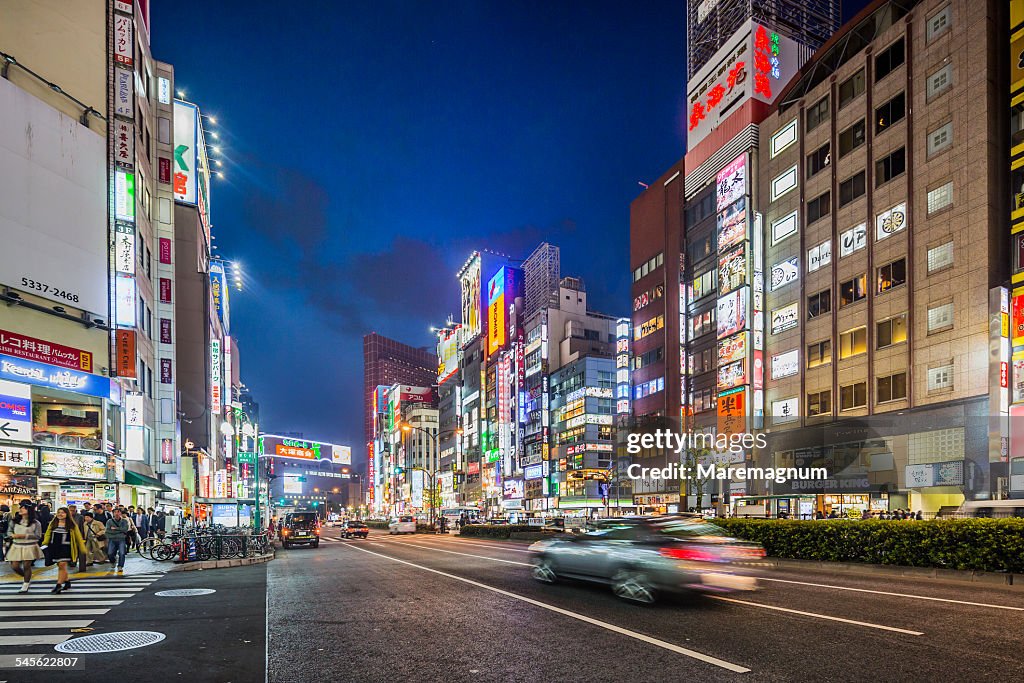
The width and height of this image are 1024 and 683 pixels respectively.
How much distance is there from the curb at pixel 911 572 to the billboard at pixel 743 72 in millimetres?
49307

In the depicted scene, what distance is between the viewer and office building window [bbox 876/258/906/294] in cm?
4225

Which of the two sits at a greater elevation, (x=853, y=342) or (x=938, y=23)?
(x=938, y=23)

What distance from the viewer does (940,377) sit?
1531 inches

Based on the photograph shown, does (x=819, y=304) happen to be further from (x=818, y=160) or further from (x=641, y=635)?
(x=641, y=635)

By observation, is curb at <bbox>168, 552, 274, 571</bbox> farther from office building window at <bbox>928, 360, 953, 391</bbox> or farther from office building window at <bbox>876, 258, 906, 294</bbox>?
office building window at <bbox>876, 258, 906, 294</bbox>

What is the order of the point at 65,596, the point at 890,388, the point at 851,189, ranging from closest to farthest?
the point at 65,596
the point at 890,388
the point at 851,189

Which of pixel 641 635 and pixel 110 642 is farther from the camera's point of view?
pixel 110 642

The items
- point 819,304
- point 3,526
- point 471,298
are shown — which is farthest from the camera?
point 471,298

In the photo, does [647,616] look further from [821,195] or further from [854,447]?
[821,195]

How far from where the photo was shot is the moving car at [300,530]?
40.3m

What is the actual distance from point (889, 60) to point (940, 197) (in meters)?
10.6

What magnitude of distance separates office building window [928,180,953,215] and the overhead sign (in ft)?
148

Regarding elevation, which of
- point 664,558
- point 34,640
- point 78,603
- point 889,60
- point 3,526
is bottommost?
point 3,526

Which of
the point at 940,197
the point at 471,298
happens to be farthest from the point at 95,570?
the point at 471,298
